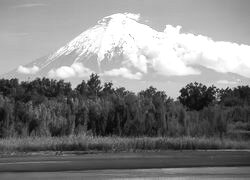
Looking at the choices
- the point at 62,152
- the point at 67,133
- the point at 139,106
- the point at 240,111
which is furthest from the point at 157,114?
the point at 240,111

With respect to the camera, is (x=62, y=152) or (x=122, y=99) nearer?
(x=62, y=152)

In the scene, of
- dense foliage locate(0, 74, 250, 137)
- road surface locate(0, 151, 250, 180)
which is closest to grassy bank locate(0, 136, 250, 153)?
road surface locate(0, 151, 250, 180)

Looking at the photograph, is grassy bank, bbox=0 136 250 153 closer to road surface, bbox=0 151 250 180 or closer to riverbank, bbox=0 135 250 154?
riverbank, bbox=0 135 250 154

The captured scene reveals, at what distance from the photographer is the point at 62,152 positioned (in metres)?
28.4

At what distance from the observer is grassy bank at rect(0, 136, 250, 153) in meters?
29.3

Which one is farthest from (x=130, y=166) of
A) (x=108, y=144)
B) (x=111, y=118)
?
(x=111, y=118)

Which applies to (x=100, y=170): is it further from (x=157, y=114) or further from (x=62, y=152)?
(x=157, y=114)

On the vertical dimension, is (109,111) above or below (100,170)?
above

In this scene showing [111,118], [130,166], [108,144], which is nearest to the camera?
[130,166]

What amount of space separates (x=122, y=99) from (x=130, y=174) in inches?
857

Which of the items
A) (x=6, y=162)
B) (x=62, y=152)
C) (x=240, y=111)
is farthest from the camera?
(x=240, y=111)

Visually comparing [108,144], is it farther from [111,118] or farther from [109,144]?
[111,118]

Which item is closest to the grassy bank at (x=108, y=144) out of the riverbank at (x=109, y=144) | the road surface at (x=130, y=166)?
the riverbank at (x=109, y=144)

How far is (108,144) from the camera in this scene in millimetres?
30062
